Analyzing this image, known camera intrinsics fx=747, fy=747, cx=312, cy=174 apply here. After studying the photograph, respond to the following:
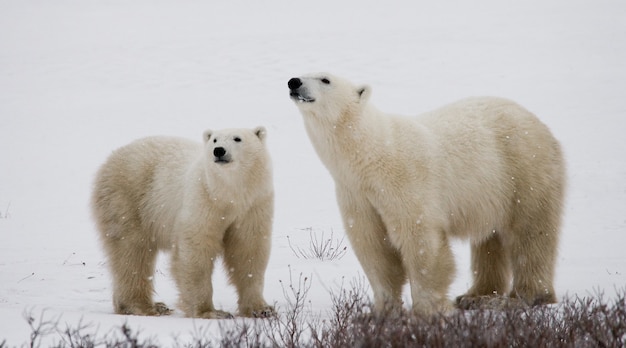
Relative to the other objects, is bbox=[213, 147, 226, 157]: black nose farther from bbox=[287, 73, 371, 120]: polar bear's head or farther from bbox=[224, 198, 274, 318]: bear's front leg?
bbox=[287, 73, 371, 120]: polar bear's head

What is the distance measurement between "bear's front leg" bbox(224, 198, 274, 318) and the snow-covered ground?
448mm

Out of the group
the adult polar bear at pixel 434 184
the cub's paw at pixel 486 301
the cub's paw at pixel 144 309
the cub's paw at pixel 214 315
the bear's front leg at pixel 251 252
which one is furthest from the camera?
the cub's paw at pixel 144 309

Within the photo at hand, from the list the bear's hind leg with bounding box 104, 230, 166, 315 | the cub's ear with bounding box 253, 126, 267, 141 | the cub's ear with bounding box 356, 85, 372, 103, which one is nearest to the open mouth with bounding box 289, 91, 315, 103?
the cub's ear with bounding box 356, 85, 372, 103

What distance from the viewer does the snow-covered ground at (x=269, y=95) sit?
725cm

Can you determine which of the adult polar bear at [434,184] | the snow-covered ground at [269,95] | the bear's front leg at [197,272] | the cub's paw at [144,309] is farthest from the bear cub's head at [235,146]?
the cub's paw at [144,309]

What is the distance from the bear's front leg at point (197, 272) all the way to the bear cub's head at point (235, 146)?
0.57 metres

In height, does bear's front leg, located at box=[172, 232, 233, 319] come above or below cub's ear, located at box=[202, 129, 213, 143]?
below

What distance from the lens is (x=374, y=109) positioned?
198 inches

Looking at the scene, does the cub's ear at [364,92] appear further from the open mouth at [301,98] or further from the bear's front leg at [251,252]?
the bear's front leg at [251,252]

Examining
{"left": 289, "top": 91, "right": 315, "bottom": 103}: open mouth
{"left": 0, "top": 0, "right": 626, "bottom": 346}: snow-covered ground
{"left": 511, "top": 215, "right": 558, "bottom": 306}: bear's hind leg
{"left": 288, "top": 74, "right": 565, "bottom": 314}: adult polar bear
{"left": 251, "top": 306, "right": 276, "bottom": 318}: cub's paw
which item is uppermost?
{"left": 289, "top": 91, "right": 315, "bottom": 103}: open mouth

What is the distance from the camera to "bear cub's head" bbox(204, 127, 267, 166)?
17.8ft

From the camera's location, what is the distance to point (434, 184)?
4.83 meters

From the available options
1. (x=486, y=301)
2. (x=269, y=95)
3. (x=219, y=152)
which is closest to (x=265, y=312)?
(x=219, y=152)

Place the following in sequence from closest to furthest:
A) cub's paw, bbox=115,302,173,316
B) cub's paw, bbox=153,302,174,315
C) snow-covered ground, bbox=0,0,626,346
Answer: cub's paw, bbox=115,302,173,316 → cub's paw, bbox=153,302,174,315 → snow-covered ground, bbox=0,0,626,346
